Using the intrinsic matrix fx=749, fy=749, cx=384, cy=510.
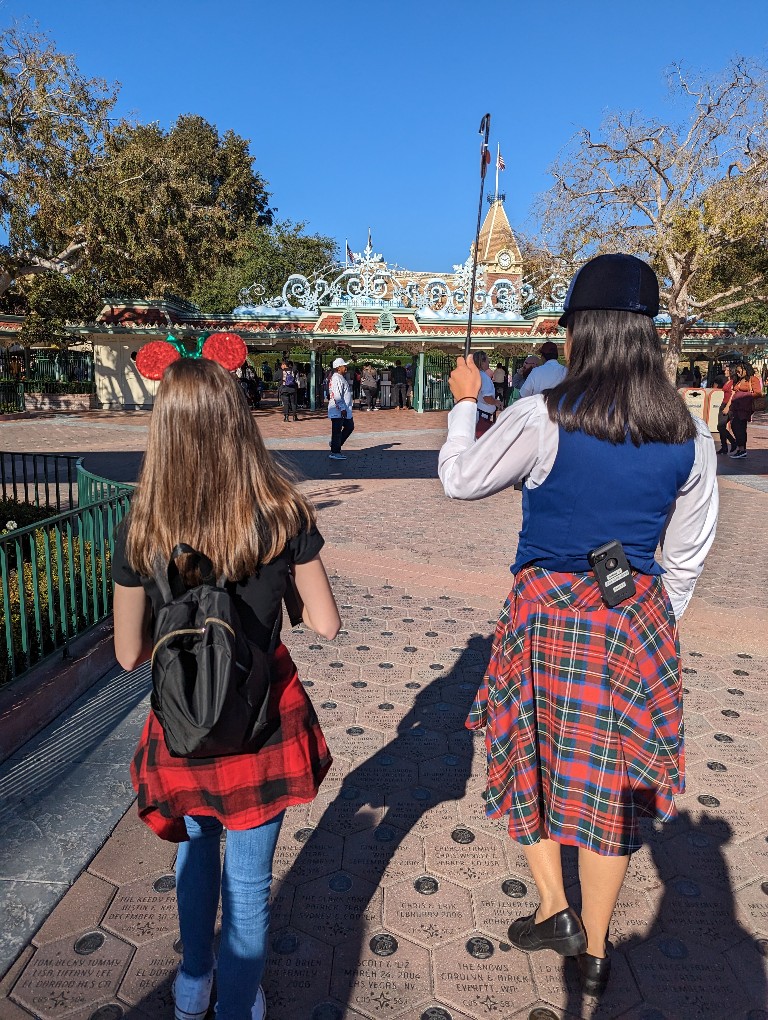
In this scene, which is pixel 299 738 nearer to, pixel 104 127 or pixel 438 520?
pixel 438 520

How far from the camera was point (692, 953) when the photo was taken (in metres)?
2.25

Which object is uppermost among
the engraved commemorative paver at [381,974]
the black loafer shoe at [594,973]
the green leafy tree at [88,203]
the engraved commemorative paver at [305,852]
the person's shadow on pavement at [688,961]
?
the green leafy tree at [88,203]

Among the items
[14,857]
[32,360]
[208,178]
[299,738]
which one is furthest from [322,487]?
[208,178]

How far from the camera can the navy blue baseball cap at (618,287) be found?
5.79 ft

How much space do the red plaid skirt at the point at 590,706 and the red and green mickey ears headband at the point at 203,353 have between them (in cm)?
103

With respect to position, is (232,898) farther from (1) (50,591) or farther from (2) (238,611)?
(1) (50,591)

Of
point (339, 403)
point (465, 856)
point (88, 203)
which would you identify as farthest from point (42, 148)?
point (465, 856)

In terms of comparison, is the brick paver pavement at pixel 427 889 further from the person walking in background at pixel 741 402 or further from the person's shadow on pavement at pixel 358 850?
the person walking in background at pixel 741 402

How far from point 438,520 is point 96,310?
1897 cm

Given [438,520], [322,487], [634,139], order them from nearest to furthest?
[438,520], [322,487], [634,139]

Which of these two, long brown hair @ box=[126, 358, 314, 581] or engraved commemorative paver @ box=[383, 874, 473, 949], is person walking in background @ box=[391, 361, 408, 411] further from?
long brown hair @ box=[126, 358, 314, 581]

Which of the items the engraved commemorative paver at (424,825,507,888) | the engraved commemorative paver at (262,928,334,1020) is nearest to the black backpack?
the engraved commemorative paver at (262,928,334,1020)

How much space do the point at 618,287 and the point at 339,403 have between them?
10.7m

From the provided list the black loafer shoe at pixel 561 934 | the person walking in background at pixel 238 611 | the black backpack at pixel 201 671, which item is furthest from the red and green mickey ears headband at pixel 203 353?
the black loafer shoe at pixel 561 934
